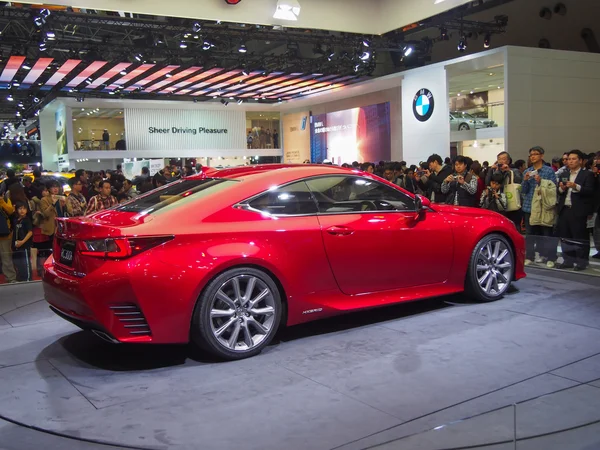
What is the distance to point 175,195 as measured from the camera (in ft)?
14.9

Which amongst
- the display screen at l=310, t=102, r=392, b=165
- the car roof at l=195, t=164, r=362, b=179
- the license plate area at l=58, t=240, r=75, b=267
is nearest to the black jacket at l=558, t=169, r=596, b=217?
A: the car roof at l=195, t=164, r=362, b=179

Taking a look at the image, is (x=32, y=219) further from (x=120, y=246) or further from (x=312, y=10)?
(x=312, y=10)

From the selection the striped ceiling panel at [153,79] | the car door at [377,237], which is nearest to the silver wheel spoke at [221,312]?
the car door at [377,237]

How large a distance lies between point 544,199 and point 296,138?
858 inches

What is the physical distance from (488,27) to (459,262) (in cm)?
1586

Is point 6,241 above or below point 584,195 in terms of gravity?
below

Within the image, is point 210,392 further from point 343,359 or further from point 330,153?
point 330,153

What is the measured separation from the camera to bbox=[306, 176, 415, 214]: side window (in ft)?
15.4

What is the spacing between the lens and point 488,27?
18.8 meters

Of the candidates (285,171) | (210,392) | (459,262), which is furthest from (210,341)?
(459,262)

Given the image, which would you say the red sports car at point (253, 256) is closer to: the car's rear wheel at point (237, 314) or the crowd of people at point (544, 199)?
the car's rear wheel at point (237, 314)

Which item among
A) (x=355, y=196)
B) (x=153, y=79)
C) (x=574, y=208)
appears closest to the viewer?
(x=355, y=196)

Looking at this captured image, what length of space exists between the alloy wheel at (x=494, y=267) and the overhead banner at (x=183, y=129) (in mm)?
23050

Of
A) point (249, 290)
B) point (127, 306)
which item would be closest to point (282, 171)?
point (249, 290)
